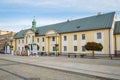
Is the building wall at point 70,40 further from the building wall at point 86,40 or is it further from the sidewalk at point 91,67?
the sidewalk at point 91,67

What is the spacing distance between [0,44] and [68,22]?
188ft

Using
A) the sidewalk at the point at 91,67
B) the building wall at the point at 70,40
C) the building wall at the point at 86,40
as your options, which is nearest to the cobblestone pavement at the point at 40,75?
the sidewalk at the point at 91,67

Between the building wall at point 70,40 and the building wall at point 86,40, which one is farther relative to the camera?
the building wall at point 70,40

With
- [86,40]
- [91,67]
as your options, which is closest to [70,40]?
[86,40]

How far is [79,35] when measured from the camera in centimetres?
5125

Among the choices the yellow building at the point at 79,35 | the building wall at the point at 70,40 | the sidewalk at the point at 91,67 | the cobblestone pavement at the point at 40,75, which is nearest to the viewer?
the cobblestone pavement at the point at 40,75

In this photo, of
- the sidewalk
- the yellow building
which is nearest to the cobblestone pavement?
the sidewalk

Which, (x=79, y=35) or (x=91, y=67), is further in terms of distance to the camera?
(x=79, y=35)

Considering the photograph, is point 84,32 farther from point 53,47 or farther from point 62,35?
point 53,47

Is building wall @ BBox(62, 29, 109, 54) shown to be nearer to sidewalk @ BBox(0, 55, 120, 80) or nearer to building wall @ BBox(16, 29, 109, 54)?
building wall @ BBox(16, 29, 109, 54)

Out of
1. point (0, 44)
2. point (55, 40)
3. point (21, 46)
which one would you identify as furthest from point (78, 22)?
point (0, 44)

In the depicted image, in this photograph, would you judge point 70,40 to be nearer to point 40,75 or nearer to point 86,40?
point 86,40

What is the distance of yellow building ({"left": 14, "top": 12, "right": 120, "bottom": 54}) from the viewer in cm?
4469

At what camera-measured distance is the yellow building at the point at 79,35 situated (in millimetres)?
44688
